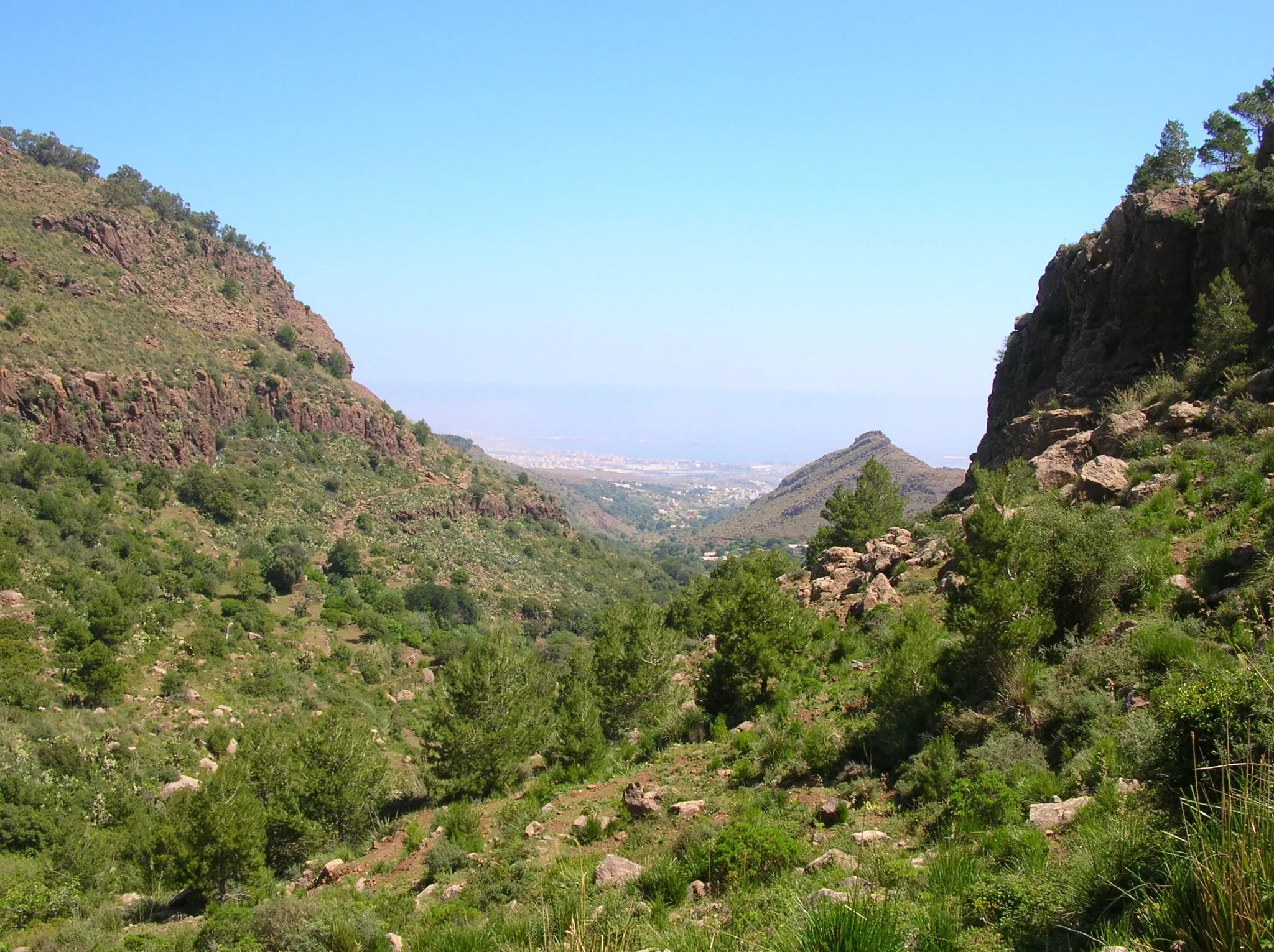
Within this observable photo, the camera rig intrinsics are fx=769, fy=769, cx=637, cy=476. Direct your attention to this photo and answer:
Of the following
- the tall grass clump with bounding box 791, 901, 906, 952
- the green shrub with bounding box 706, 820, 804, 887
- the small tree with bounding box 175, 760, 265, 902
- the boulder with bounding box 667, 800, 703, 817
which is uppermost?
the tall grass clump with bounding box 791, 901, 906, 952

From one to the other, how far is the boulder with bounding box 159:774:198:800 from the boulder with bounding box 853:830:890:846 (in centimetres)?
2579

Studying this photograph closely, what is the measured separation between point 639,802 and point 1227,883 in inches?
418

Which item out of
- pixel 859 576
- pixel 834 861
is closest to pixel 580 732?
pixel 859 576

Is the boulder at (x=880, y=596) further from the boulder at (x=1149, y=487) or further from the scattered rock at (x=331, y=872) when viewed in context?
the scattered rock at (x=331, y=872)

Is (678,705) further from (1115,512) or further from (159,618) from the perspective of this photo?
(159,618)

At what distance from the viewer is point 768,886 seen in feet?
26.1

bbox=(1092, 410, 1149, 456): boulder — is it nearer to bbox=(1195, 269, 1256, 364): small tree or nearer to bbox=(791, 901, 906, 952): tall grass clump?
bbox=(1195, 269, 1256, 364): small tree

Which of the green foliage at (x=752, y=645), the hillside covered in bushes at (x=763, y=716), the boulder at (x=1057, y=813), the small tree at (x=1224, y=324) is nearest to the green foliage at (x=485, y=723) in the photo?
the hillside covered in bushes at (x=763, y=716)

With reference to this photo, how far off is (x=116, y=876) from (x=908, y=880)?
83.1 feet

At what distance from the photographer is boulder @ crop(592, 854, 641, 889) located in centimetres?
919

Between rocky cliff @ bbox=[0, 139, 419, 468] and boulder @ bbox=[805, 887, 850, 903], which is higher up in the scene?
rocky cliff @ bbox=[0, 139, 419, 468]

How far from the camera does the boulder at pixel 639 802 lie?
12.7 m

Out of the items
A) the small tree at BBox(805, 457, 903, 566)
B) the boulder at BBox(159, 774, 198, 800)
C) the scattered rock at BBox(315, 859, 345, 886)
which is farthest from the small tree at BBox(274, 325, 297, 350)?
the scattered rock at BBox(315, 859, 345, 886)

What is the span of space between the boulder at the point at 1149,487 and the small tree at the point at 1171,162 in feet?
87.5
